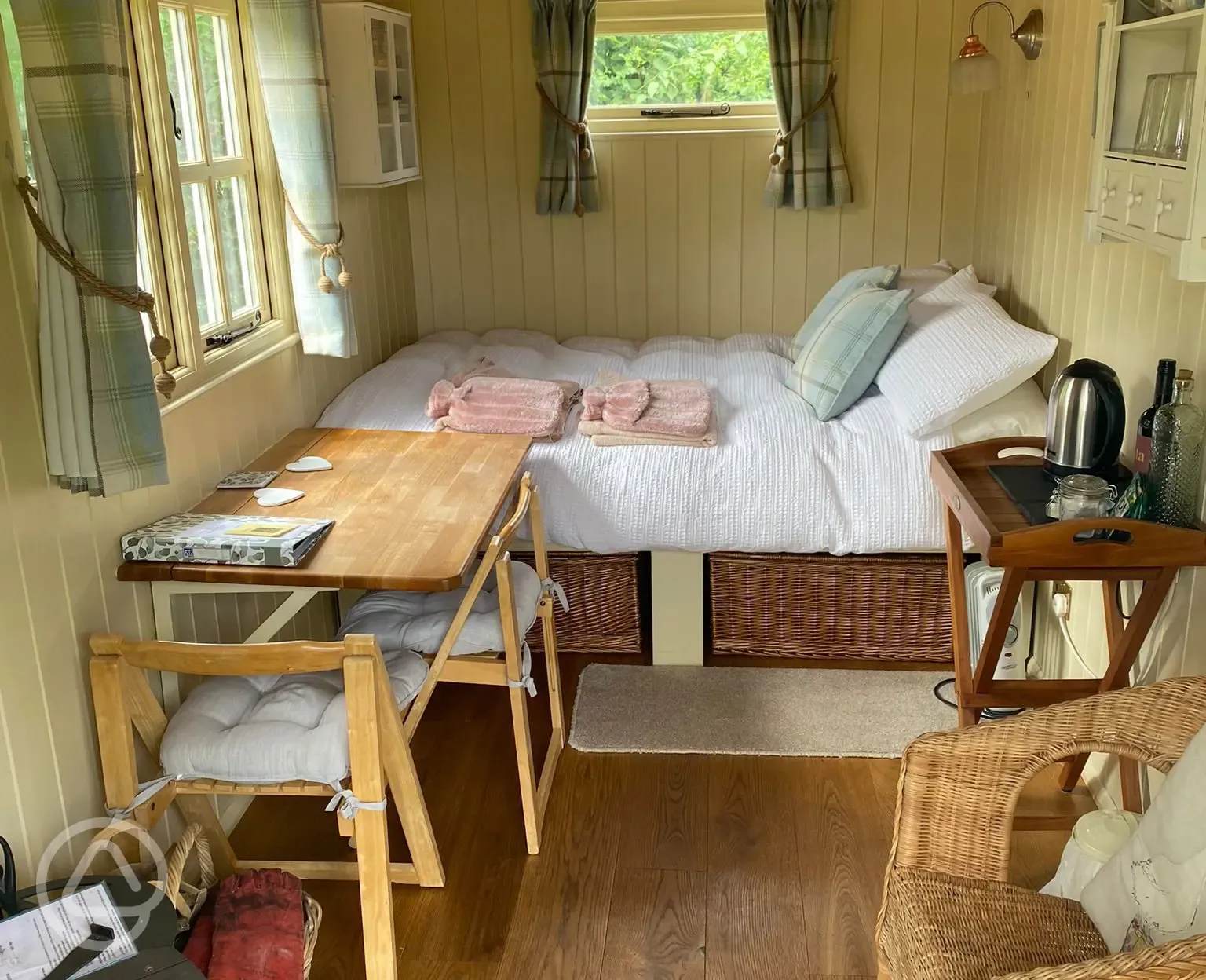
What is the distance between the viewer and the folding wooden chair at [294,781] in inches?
67.9

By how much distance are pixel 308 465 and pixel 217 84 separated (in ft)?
3.11

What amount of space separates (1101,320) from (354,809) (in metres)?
1.91

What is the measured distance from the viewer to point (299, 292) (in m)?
2.86

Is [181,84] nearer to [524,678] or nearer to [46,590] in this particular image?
[46,590]

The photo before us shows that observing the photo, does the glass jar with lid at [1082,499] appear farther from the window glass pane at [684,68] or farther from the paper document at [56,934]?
the window glass pane at [684,68]

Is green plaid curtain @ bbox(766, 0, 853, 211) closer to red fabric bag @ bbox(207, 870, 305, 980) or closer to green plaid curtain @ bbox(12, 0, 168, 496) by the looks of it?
green plaid curtain @ bbox(12, 0, 168, 496)

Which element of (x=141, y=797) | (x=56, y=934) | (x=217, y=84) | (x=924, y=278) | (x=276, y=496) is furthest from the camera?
(x=924, y=278)

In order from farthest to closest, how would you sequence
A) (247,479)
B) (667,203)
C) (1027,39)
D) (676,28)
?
(667,203) → (676,28) → (1027,39) → (247,479)

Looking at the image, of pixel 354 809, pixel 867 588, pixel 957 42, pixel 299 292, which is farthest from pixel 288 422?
pixel 957 42

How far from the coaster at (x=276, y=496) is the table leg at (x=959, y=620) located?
53.0 inches

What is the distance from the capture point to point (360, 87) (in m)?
3.27

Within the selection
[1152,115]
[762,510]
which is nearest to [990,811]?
[1152,115]

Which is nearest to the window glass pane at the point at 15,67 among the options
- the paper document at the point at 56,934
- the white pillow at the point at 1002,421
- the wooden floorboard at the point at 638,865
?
the paper document at the point at 56,934

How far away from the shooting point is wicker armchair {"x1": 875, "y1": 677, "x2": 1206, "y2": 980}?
5.04 feet
